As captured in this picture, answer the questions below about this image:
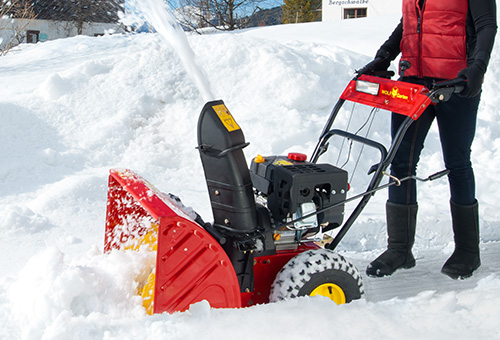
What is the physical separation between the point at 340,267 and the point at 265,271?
0.34 meters

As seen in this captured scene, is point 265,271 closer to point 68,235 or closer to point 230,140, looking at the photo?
point 230,140

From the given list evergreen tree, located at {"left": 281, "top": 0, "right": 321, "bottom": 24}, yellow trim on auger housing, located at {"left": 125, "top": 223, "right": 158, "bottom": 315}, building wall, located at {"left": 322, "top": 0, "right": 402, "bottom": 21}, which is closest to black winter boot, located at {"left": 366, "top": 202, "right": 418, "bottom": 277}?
yellow trim on auger housing, located at {"left": 125, "top": 223, "right": 158, "bottom": 315}

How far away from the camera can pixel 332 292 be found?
2.44m

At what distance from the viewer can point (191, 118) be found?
5.66 metres

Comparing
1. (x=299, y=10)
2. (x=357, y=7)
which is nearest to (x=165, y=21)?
(x=357, y=7)

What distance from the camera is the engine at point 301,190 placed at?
7.53 ft

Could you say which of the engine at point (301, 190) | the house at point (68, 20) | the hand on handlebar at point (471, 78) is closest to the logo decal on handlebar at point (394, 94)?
the hand on handlebar at point (471, 78)

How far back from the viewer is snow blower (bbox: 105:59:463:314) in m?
2.10

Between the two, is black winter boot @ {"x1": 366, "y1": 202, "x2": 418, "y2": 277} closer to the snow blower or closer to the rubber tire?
the snow blower

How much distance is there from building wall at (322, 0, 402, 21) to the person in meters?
22.2

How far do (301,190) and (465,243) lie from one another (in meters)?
1.29

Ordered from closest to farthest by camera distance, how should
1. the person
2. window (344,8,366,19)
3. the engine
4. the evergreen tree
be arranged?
the engine < the person < window (344,8,366,19) < the evergreen tree

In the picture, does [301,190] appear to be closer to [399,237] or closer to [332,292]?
[332,292]

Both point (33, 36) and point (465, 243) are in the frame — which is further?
point (33, 36)
